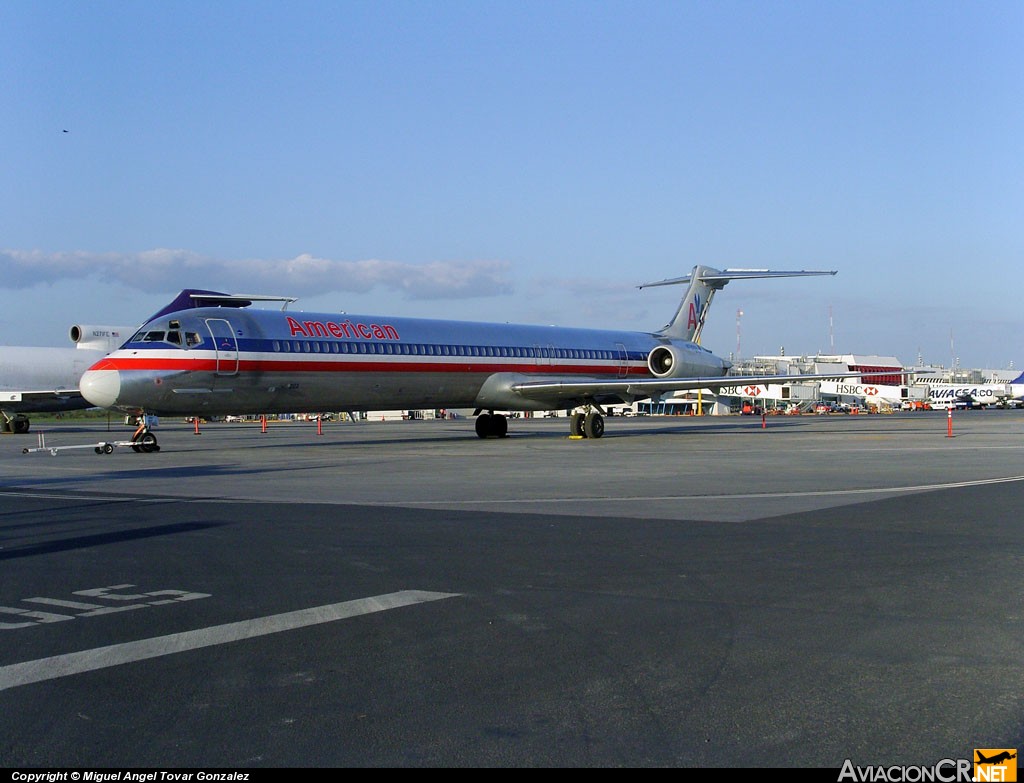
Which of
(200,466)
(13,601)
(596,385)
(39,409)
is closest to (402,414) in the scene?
(39,409)

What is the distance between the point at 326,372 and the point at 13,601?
20.0 m

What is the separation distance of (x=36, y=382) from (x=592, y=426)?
28481 mm

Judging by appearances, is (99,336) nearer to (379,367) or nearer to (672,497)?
(379,367)

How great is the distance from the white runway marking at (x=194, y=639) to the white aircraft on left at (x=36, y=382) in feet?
133

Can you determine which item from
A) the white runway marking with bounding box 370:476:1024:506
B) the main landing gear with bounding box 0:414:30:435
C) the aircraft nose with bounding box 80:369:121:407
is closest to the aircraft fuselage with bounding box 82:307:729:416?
the aircraft nose with bounding box 80:369:121:407

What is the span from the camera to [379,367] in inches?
1132

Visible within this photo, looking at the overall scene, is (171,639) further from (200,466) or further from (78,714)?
(200,466)

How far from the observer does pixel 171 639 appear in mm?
6188

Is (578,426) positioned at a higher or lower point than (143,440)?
lower

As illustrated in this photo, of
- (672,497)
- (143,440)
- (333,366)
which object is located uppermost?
(333,366)

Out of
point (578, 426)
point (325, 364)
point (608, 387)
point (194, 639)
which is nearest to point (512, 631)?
point (194, 639)

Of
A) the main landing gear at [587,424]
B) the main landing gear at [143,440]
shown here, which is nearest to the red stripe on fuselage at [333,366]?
the main landing gear at [143,440]

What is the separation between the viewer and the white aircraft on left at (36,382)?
151ft

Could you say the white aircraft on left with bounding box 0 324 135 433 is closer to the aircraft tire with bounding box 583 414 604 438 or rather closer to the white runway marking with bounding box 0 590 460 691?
the aircraft tire with bounding box 583 414 604 438
